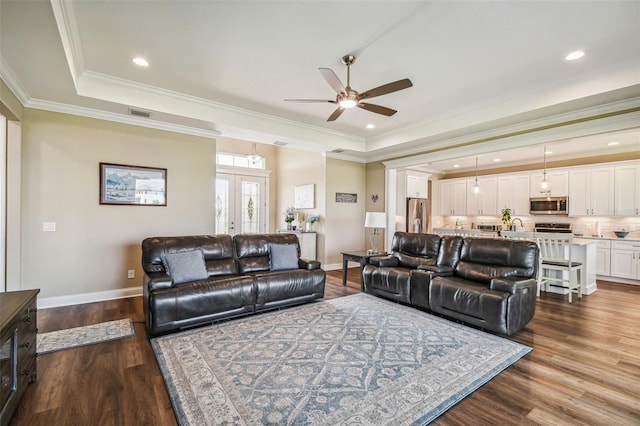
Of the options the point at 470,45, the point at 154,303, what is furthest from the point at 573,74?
the point at 154,303

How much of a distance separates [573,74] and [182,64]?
4577 millimetres

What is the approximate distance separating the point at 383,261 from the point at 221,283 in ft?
8.00

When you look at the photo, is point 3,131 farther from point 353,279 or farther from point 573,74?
point 573,74

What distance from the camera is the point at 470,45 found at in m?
3.00

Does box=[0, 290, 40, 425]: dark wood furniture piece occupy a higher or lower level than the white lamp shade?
lower

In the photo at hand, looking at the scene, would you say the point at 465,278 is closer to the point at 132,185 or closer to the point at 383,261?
the point at 383,261

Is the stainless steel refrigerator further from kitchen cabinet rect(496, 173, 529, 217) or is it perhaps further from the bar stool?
the bar stool

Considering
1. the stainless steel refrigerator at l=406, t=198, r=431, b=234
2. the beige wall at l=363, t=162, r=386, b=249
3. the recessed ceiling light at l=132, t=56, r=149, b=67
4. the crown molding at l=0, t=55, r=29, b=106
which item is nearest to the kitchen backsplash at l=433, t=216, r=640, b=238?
the stainless steel refrigerator at l=406, t=198, r=431, b=234

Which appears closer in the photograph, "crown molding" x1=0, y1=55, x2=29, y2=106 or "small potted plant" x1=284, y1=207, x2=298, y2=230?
"crown molding" x1=0, y1=55, x2=29, y2=106

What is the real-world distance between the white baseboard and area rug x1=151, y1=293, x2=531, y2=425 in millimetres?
2033

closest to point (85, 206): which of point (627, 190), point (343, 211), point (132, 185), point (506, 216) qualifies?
point (132, 185)

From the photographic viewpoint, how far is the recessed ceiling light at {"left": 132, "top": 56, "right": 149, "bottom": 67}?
3.34 metres

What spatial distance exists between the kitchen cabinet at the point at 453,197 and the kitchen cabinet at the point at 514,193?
1.00 meters

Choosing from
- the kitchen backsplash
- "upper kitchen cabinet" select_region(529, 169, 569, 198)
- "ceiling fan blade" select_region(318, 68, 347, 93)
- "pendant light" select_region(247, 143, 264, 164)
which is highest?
"pendant light" select_region(247, 143, 264, 164)
